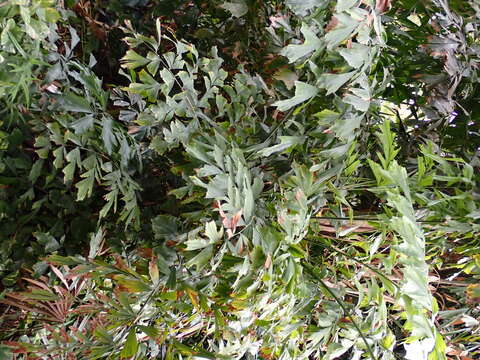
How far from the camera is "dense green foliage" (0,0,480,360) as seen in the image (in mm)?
632

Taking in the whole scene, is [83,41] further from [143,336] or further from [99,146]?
[143,336]

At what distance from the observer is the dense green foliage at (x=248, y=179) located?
0.63 m

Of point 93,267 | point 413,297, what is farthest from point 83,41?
point 413,297

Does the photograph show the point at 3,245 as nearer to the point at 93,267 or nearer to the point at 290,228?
the point at 93,267

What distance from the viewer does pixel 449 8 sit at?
76cm

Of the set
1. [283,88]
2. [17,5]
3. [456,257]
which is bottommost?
[456,257]

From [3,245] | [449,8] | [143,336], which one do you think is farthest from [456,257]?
[3,245]

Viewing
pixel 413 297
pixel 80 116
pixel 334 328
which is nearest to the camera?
pixel 413 297

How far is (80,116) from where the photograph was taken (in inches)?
34.9

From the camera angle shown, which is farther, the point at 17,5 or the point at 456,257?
the point at 456,257

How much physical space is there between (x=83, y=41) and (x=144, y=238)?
1.28 ft

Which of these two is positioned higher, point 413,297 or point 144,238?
point 413,297

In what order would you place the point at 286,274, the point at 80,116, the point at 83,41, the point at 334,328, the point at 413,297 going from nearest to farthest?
the point at 413,297, the point at 286,274, the point at 334,328, the point at 80,116, the point at 83,41

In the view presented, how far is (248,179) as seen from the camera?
636 millimetres
